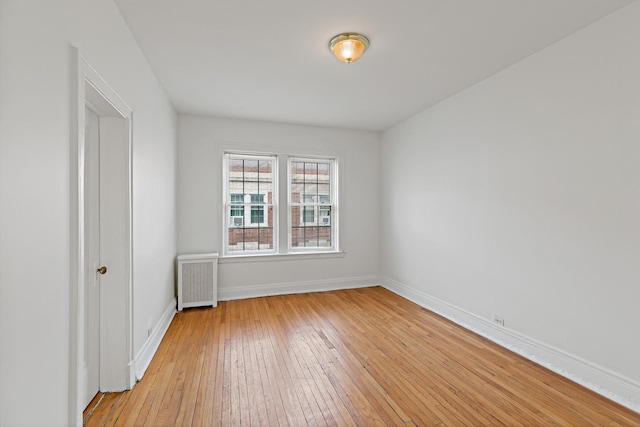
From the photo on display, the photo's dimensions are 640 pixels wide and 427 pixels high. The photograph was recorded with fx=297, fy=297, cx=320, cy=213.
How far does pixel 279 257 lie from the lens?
4.80m

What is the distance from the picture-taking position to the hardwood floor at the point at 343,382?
1.97 m

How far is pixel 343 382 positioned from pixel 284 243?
9.11ft

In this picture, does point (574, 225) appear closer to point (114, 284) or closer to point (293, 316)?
point (293, 316)

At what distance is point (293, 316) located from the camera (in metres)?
3.81

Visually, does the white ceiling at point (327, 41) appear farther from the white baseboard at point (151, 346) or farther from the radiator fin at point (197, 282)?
the white baseboard at point (151, 346)

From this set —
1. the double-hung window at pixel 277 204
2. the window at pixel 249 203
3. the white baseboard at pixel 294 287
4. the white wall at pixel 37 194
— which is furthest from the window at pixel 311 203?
the white wall at pixel 37 194

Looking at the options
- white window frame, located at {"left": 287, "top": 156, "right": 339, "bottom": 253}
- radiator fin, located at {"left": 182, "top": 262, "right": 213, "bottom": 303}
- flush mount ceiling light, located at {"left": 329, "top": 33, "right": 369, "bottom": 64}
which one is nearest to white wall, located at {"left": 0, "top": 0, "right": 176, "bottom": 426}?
flush mount ceiling light, located at {"left": 329, "top": 33, "right": 369, "bottom": 64}

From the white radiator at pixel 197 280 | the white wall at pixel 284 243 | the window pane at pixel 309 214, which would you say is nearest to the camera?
the white radiator at pixel 197 280

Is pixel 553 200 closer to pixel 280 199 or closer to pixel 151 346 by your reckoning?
pixel 280 199

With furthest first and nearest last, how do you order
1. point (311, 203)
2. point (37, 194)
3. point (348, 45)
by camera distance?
1. point (311, 203)
2. point (348, 45)
3. point (37, 194)

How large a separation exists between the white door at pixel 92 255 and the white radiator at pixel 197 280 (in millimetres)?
1866

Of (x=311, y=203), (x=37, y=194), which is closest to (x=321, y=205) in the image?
(x=311, y=203)

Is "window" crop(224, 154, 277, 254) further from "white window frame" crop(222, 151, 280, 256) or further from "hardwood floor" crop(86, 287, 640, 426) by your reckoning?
"hardwood floor" crop(86, 287, 640, 426)

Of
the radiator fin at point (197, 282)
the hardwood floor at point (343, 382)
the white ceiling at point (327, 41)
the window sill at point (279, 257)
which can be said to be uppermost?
the white ceiling at point (327, 41)
